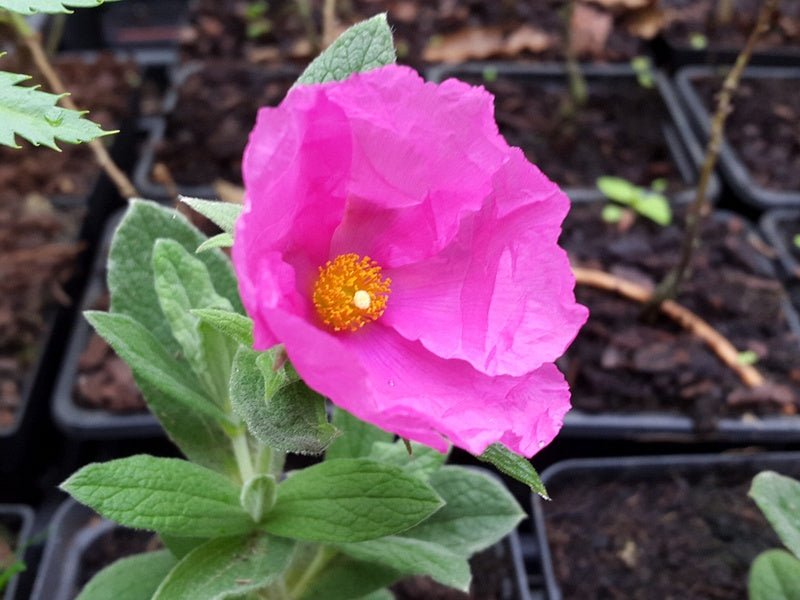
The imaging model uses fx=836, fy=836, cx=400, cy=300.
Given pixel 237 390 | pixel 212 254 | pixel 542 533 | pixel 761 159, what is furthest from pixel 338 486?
pixel 761 159

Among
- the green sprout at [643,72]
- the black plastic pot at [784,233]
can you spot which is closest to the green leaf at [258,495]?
the black plastic pot at [784,233]

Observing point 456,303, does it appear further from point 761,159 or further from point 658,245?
point 761,159

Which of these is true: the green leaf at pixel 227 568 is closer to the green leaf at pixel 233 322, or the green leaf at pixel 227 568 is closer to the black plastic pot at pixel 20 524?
the green leaf at pixel 233 322

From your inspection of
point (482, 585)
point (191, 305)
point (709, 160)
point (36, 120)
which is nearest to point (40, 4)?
point (36, 120)

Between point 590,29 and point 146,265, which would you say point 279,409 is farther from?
point 590,29

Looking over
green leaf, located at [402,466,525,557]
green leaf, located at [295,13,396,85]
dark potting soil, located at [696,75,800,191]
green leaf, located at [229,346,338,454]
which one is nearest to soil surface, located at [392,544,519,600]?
green leaf, located at [402,466,525,557]
